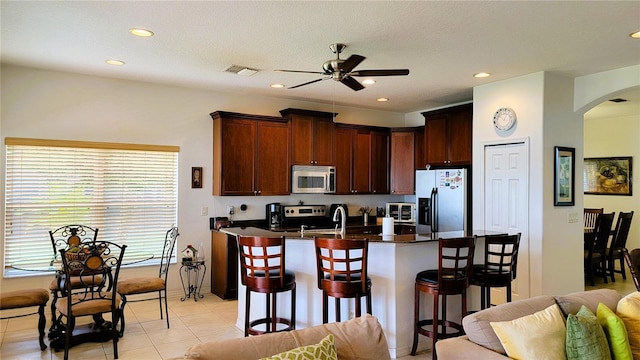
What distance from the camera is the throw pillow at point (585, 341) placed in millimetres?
2051

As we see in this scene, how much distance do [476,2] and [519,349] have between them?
2.18m

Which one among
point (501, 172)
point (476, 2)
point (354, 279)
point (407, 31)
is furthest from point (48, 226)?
point (501, 172)

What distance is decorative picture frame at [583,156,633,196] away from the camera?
7469 mm

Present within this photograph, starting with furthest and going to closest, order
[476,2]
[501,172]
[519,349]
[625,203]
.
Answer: [625,203], [501,172], [476,2], [519,349]

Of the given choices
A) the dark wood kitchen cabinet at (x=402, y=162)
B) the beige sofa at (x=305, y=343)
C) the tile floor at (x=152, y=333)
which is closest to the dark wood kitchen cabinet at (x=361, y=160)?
the dark wood kitchen cabinet at (x=402, y=162)

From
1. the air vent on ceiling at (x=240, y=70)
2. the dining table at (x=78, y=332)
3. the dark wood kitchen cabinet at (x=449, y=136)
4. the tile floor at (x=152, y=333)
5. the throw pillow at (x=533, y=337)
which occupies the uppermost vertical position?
the air vent on ceiling at (x=240, y=70)

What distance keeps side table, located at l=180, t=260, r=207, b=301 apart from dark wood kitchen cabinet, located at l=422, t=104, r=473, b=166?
3.58m

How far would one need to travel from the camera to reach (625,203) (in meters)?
7.50

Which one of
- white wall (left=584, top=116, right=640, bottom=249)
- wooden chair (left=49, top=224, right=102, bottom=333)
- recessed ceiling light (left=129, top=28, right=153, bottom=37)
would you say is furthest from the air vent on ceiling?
white wall (left=584, top=116, right=640, bottom=249)

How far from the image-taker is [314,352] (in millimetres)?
1631

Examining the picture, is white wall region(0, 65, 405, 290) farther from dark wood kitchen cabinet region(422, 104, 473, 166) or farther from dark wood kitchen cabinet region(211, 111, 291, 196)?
dark wood kitchen cabinet region(422, 104, 473, 166)

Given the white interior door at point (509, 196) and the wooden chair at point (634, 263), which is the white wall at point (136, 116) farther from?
the wooden chair at point (634, 263)

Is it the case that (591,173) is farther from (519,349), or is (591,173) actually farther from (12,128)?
(12,128)

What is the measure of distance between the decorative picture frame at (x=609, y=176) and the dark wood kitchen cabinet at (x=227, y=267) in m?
6.82
